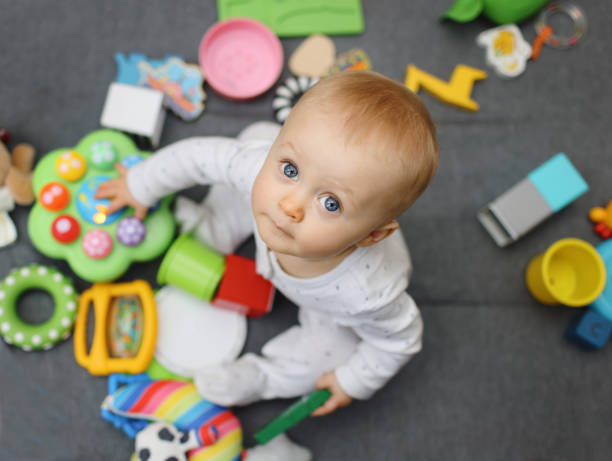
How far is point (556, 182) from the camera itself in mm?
1022

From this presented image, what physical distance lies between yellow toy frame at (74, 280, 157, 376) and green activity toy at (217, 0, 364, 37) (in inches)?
22.8

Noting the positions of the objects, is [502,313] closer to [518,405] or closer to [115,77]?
[518,405]

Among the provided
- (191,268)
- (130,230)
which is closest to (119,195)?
(130,230)

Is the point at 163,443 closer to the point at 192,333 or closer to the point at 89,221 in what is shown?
the point at 192,333

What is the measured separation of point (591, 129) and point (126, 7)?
39.3 inches

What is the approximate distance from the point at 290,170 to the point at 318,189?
4 centimetres

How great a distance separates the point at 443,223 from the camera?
1076 mm

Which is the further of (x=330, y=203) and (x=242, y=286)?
(x=242, y=286)

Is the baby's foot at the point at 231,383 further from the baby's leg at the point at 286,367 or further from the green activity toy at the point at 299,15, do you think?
the green activity toy at the point at 299,15

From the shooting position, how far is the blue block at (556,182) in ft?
3.34

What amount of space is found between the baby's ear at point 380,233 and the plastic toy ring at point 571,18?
77 centimetres

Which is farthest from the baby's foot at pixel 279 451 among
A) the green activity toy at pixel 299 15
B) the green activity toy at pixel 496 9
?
the green activity toy at pixel 496 9

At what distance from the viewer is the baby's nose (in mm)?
553

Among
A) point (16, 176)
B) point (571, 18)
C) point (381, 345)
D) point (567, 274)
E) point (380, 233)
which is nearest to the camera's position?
point (380, 233)
